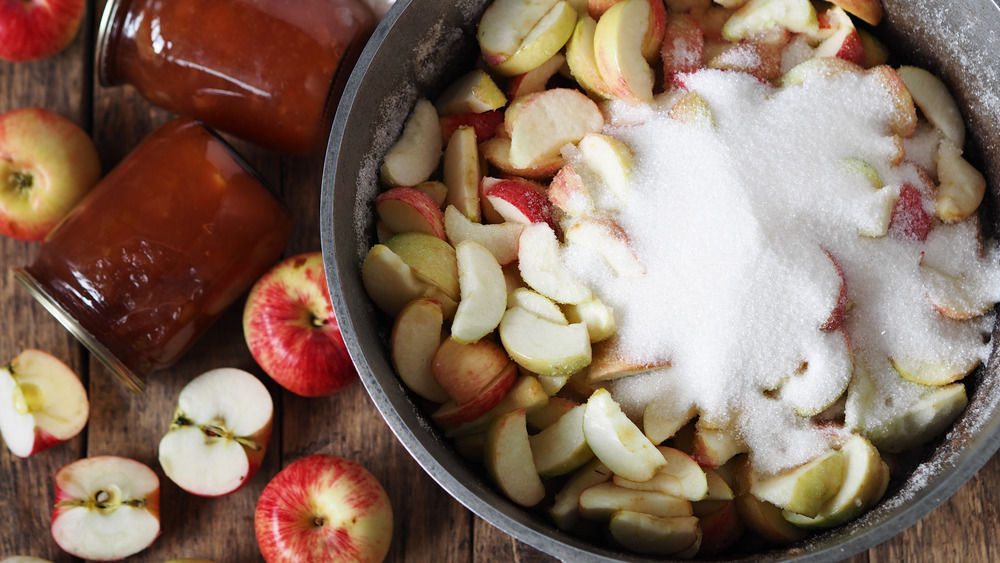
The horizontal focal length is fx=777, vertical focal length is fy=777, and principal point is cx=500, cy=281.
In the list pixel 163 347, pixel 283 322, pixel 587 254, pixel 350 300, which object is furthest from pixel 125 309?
pixel 587 254

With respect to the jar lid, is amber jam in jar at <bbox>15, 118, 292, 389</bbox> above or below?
above

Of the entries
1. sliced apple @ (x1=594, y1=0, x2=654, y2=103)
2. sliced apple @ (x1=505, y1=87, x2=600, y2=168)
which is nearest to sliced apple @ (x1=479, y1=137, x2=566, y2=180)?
sliced apple @ (x1=505, y1=87, x2=600, y2=168)

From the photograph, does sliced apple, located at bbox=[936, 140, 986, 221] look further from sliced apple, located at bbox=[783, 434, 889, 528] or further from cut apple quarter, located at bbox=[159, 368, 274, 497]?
cut apple quarter, located at bbox=[159, 368, 274, 497]

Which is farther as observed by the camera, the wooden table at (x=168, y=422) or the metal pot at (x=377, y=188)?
the wooden table at (x=168, y=422)

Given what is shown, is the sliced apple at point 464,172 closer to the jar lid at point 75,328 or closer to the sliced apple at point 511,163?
the sliced apple at point 511,163

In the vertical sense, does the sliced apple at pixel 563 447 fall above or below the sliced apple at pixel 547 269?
below

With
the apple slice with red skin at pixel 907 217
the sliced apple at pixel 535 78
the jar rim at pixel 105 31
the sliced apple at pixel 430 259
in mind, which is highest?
the apple slice with red skin at pixel 907 217

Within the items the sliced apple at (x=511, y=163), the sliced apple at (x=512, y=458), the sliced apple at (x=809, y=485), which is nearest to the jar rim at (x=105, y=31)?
the sliced apple at (x=511, y=163)

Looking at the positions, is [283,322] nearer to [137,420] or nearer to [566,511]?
[137,420]
